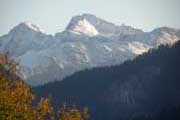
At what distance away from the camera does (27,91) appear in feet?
139

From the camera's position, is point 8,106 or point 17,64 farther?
point 17,64

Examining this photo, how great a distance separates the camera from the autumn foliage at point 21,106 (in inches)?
1585

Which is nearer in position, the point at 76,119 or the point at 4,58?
the point at 76,119

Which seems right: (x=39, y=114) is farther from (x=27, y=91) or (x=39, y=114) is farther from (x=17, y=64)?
(x=17, y=64)

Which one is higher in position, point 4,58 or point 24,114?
point 4,58

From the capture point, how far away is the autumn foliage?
4025cm

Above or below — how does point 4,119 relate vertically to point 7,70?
Result: below

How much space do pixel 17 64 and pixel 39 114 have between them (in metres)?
5.08

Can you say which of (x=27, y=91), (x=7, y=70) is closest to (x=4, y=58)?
(x=7, y=70)

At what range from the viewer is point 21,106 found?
1606 inches

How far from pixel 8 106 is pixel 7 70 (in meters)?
4.62

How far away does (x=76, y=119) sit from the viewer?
4053 centimetres

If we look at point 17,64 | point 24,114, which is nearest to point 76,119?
point 24,114

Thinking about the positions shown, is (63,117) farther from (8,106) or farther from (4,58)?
(4,58)
